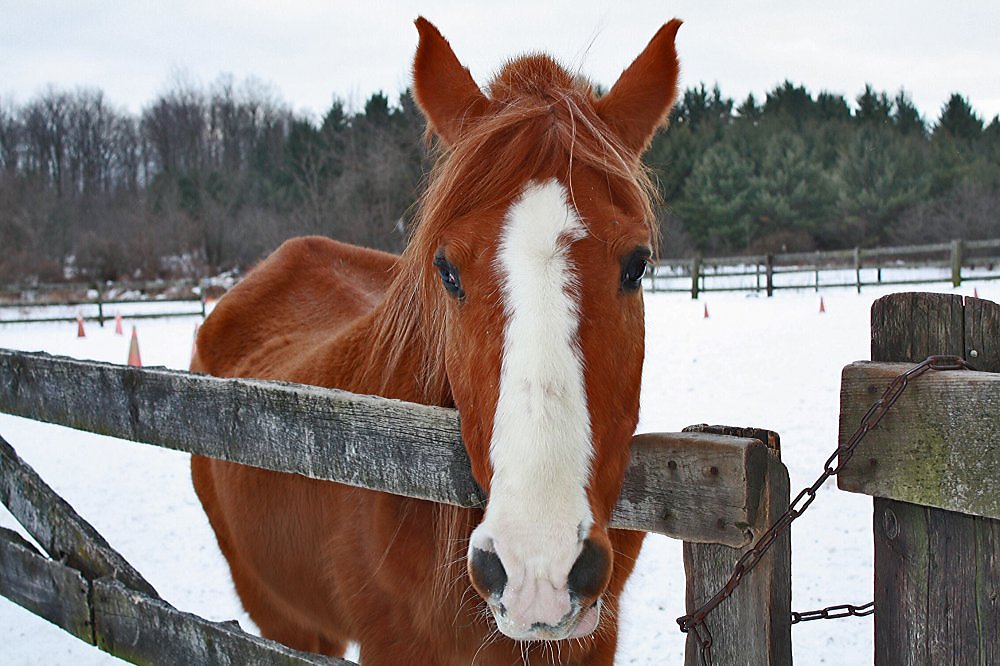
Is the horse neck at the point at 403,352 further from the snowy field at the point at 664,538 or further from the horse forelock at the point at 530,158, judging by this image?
the snowy field at the point at 664,538

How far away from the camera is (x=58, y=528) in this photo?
2707 mm

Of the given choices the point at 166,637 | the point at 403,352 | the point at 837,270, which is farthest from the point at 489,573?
the point at 837,270

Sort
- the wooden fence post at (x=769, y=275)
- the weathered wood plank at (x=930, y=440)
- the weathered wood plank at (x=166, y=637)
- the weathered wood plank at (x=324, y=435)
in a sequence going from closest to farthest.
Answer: the weathered wood plank at (x=930, y=440) < the weathered wood plank at (x=324, y=435) < the weathered wood plank at (x=166, y=637) < the wooden fence post at (x=769, y=275)

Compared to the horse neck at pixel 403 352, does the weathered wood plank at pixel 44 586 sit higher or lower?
lower

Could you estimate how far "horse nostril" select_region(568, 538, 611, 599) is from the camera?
4.80 feet

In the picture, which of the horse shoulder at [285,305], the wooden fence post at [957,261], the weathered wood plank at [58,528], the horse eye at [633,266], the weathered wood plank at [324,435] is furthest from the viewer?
the wooden fence post at [957,261]

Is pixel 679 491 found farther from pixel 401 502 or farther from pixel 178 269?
pixel 178 269

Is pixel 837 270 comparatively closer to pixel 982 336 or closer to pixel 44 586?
pixel 982 336

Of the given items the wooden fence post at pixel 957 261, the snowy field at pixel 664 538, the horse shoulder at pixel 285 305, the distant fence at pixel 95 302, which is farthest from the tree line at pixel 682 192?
the horse shoulder at pixel 285 305

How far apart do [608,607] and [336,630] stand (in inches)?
49.5

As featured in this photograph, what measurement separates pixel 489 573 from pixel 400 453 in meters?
0.51

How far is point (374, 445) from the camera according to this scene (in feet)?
6.38

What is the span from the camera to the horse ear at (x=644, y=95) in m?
2.30

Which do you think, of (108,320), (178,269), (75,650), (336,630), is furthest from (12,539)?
(178,269)
